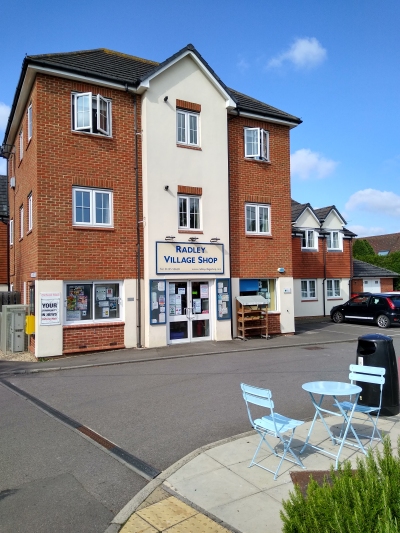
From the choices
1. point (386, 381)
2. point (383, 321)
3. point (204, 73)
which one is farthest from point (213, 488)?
point (383, 321)

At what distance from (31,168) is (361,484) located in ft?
44.5

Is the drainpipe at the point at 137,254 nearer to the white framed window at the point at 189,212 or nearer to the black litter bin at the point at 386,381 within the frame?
the white framed window at the point at 189,212

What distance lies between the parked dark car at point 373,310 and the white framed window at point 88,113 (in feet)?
48.0

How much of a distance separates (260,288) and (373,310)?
724 centimetres

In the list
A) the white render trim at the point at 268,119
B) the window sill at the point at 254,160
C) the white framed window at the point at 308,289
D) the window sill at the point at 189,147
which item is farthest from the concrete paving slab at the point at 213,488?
the white framed window at the point at 308,289

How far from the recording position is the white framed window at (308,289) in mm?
25095

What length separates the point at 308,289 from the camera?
25266mm

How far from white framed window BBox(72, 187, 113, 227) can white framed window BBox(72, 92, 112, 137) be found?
1.87 meters

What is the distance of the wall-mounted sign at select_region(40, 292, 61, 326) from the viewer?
1262cm

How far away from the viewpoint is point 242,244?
54.1 feet

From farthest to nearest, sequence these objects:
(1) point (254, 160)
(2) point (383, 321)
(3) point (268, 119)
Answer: (2) point (383, 321) → (3) point (268, 119) → (1) point (254, 160)

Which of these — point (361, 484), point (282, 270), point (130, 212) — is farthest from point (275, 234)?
point (361, 484)

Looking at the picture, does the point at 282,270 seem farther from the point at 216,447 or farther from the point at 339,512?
the point at 339,512

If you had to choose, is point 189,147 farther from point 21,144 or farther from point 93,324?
point 93,324
